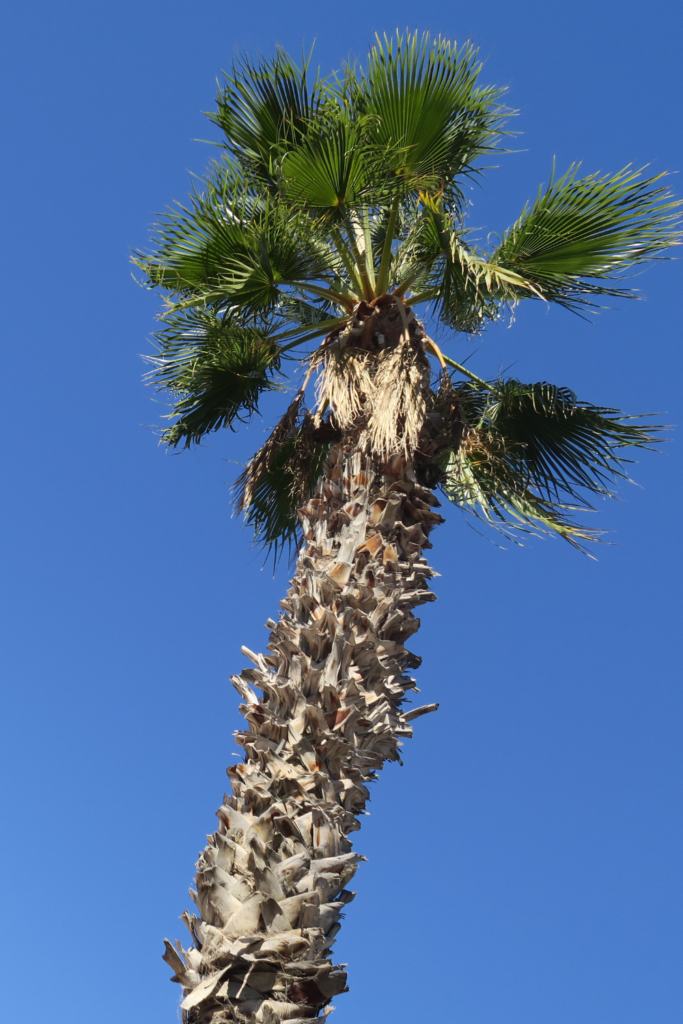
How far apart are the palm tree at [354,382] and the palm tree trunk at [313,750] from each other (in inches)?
0.5

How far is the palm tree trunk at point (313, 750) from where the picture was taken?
14.4 feet

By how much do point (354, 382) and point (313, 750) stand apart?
9.07 feet

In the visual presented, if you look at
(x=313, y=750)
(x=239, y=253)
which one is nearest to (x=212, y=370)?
(x=239, y=253)

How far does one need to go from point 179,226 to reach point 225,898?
14.5ft

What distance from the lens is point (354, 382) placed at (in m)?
7.10

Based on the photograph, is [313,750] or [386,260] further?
[386,260]

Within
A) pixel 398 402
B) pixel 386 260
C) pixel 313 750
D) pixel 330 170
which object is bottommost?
pixel 313 750

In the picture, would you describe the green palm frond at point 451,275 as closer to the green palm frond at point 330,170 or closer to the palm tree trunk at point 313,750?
the green palm frond at point 330,170

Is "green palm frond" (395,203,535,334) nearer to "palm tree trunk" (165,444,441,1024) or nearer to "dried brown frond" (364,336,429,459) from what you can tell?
"dried brown frond" (364,336,429,459)

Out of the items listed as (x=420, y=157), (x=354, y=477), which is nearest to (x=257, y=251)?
(x=420, y=157)

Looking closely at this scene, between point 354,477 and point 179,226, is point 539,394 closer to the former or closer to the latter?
point 354,477

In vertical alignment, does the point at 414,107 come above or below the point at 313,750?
above

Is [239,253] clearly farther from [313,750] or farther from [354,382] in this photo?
[313,750]

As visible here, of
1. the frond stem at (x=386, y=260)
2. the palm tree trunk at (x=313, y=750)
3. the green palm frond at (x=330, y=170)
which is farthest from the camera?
the frond stem at (x=386, y=260)
